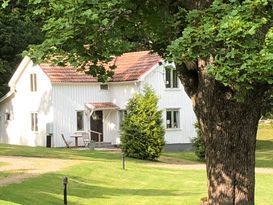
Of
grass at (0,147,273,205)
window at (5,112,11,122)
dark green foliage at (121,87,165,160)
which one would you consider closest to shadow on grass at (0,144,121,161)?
dark green foliage at (121,87,165,160)

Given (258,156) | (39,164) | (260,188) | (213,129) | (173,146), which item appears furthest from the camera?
(173,146)

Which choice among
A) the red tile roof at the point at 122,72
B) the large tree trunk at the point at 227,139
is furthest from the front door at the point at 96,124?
the large tree trunk at the point at 227,139

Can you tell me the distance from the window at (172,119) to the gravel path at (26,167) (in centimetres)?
1793

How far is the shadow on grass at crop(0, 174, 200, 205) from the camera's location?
1669cm

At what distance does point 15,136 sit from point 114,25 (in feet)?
129

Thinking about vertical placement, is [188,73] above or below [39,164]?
above

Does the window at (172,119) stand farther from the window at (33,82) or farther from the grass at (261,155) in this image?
the window at (33,82)

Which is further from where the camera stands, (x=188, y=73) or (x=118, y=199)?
(x=118, y=199)

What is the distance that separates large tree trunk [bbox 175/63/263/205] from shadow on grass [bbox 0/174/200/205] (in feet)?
24.7

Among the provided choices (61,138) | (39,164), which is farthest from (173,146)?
(39,164)

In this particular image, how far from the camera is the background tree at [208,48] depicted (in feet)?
22.8

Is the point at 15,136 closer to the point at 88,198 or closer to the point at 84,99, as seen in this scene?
the point at 84,99

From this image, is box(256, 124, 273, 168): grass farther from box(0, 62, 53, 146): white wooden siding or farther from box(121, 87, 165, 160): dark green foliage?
box(0, 62, 53, 146): white wooden siding

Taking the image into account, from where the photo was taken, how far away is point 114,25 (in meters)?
8.36
